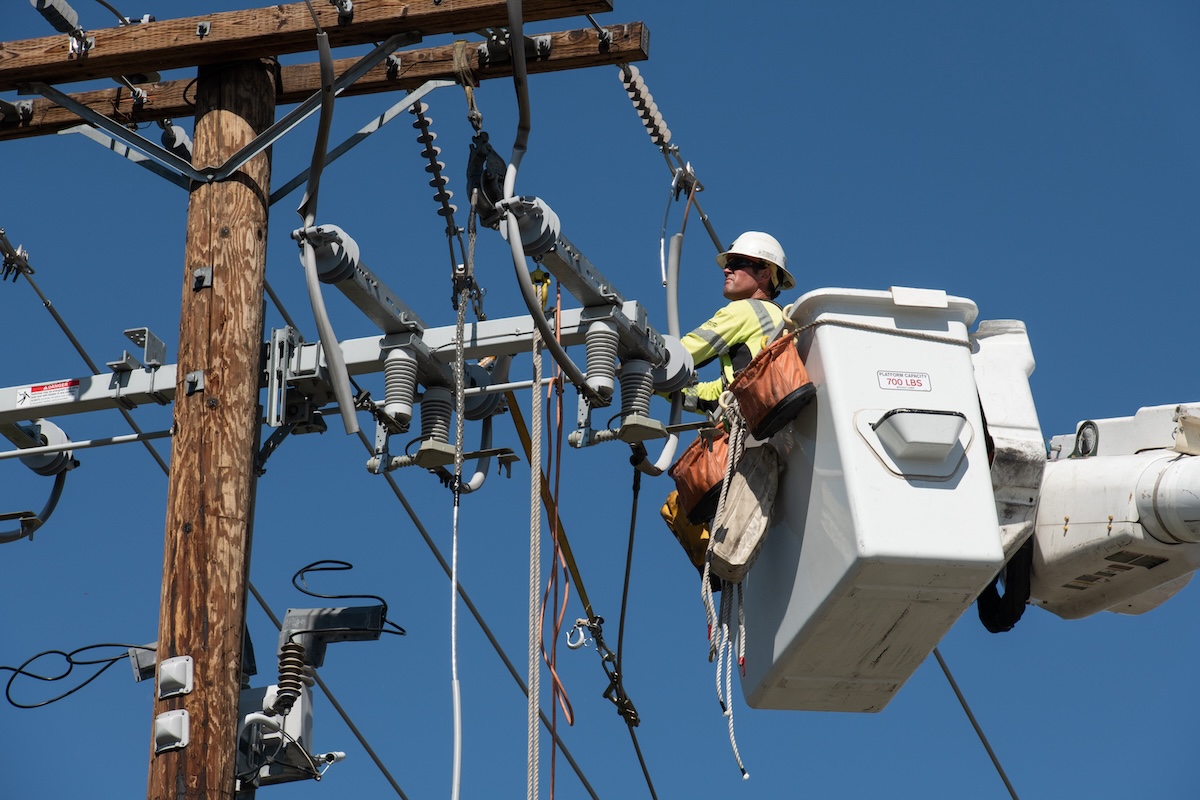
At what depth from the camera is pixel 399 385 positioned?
7.04 metres

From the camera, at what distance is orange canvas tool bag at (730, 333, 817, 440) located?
6.58 meters

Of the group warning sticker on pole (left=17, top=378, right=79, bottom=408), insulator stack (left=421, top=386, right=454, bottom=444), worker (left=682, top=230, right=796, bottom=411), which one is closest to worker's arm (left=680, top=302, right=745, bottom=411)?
worker (left=682, top=230, right=796, bottom=411)

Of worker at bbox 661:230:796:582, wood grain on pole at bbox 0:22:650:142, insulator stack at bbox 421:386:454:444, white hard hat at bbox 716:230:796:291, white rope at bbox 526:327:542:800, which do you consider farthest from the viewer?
white hard hat at bbox 716:230:796:291

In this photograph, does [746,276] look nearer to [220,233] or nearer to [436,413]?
[436,413]

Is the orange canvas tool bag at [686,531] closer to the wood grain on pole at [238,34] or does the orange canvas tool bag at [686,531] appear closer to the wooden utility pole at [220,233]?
the wooden utility pole at [220,233]

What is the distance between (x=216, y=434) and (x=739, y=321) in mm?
2162

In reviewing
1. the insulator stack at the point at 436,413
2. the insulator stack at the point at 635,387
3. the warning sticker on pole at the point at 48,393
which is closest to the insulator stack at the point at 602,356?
the insulator stack at the point at 635,387

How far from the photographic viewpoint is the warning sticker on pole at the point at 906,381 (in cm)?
650

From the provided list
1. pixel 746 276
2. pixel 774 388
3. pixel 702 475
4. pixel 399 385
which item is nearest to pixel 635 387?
pixel 702 475

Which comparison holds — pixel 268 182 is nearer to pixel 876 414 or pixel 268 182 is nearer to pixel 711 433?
pixel 711 433

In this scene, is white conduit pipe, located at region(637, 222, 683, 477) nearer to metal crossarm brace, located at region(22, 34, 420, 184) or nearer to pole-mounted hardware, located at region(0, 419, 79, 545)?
metal crossarm brace, located at region(22, 34, 420, 184)

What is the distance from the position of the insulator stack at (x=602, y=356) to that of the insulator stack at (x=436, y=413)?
0.60m

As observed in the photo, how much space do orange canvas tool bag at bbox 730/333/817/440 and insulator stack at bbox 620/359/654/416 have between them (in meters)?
0.38

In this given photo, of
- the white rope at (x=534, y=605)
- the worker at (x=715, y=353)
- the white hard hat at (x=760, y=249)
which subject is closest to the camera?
the white rope at (x=534, y=605)
